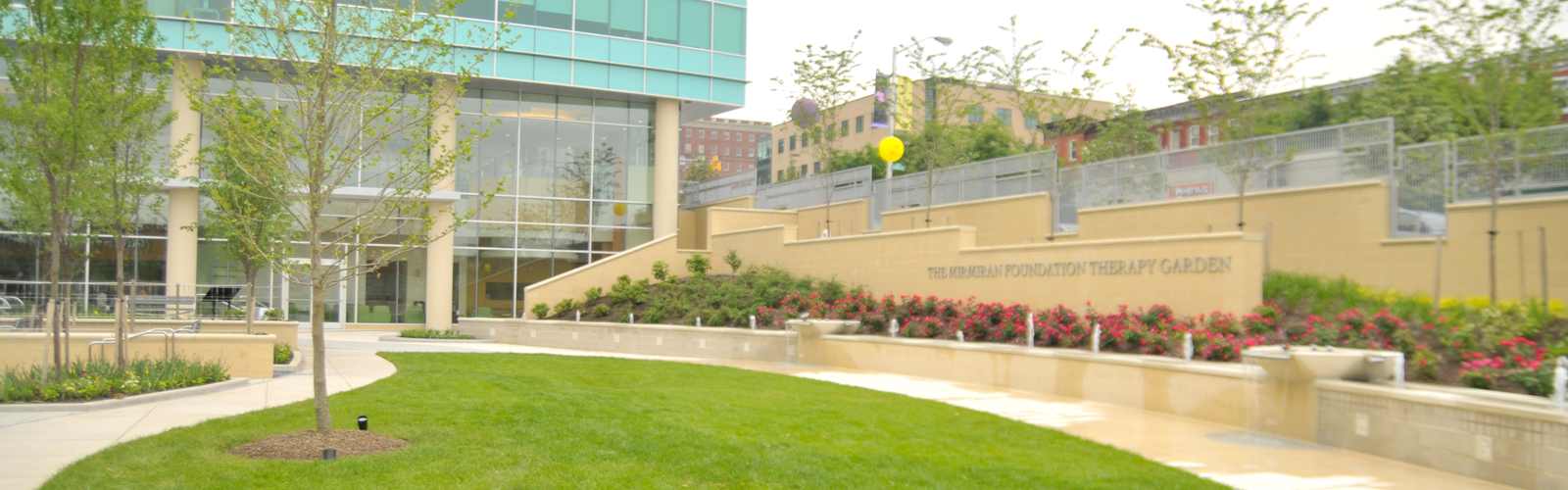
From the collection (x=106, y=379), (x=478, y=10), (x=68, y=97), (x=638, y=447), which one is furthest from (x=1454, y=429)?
(x=478, y=10)

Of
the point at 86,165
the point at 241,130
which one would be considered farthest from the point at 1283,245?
the point at 86,165

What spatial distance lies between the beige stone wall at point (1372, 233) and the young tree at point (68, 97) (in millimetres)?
16359

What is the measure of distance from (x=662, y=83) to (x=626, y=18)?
8.10 feet

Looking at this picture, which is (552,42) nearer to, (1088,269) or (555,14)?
(555,14)

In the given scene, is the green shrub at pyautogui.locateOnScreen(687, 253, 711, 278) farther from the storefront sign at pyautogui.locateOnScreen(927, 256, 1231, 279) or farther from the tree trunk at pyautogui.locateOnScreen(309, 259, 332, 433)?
the tree trunk at pyautogui.locateOnScreen(309, 259, 332, 433)

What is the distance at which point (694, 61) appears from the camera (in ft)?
112

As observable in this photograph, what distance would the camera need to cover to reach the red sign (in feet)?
60.4

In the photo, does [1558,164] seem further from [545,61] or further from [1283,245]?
[545,61]

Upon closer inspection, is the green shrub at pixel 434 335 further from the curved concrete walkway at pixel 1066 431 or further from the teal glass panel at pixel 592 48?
the curved concrete walkway at pixel 1066 431

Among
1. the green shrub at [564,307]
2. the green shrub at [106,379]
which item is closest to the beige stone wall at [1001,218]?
the green shrub at [564,307]

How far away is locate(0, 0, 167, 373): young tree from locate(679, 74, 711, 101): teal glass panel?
827 inches

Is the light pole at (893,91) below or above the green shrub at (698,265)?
above

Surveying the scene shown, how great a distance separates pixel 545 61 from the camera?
1256 inches

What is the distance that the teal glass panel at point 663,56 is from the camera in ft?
110
